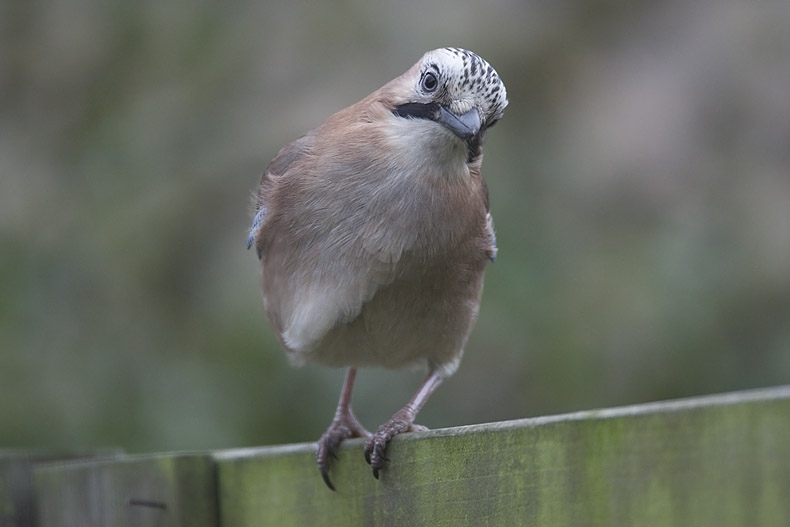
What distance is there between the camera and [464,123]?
9.75ft

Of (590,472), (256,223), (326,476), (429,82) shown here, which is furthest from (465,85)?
(590,472)

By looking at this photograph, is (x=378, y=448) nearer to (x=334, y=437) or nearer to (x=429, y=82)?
(x=334, y=437)

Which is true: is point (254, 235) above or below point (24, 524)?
above

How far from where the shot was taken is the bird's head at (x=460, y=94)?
298 centimetres

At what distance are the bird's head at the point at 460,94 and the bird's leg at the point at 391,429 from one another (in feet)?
2.51

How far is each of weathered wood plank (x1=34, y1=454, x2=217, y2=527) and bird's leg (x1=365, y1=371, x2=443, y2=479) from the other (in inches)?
18.3

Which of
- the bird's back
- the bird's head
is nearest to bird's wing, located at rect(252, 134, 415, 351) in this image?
the bird's back

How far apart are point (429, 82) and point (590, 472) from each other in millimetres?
1560

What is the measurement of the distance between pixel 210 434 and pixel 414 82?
85.3 inches

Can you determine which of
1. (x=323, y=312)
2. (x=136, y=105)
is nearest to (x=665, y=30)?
(x=136, y=105)

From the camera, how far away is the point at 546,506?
1842 mm

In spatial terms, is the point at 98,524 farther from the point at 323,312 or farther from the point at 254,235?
the point at 254,235

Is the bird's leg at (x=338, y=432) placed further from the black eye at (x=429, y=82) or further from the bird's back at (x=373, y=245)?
the black eye at (x=429, y=82)

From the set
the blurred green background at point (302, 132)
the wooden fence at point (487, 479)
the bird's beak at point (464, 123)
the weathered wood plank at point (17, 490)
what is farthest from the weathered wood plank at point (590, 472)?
the blurred green background at point (302, 132)
